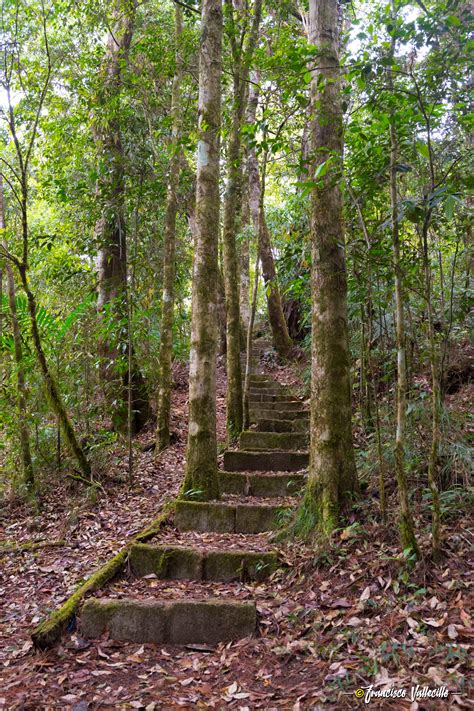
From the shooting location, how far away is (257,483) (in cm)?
610

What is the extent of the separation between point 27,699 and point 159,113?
9926 millimetres

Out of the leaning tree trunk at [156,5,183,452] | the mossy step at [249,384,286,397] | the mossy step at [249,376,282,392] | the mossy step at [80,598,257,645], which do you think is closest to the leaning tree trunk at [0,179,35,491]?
the leaning tree trunk at [156,5,183,452]

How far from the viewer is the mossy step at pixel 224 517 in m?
5.20

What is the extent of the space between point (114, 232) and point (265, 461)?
5299 mm

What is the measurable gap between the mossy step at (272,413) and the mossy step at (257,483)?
2.03 m

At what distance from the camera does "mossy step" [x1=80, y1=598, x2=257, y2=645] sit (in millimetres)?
3615

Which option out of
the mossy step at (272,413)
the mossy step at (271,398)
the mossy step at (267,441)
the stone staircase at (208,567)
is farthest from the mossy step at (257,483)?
the mossy step at (271,398)

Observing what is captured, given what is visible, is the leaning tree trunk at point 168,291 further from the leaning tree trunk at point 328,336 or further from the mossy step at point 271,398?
the leaning tree trunk at point 328,336

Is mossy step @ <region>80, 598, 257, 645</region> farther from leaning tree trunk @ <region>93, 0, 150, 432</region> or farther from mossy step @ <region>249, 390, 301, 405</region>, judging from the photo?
mossy step @ <region>249, 390, 301, 405</region>

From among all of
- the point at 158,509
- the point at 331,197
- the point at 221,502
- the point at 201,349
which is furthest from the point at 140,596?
the point at 331,197

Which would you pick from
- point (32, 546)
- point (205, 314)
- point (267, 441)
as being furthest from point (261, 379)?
point (32, 546)

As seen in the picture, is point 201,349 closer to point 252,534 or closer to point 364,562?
point 252,534

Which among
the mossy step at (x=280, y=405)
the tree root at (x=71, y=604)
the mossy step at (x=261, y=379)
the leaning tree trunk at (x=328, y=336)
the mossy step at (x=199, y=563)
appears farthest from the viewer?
the mossy step at (x=261, y=379)

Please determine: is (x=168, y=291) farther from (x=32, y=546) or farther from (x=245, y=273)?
(x=32, y=546)
